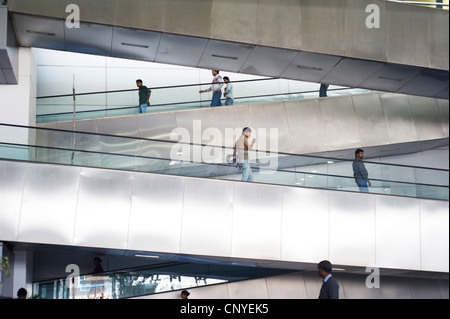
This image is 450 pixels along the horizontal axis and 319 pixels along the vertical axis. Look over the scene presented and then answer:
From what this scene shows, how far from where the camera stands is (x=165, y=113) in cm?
1666

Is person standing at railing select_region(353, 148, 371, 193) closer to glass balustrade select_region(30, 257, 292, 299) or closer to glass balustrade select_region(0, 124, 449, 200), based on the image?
glass balustrade select_region(0, 124, 449, 200)

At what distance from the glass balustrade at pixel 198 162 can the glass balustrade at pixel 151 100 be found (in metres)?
3.21

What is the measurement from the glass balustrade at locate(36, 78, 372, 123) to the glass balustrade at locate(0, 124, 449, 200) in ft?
10.5

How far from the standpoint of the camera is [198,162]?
43.9 ft

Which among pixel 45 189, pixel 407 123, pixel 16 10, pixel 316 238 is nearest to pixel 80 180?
pixel 45 189

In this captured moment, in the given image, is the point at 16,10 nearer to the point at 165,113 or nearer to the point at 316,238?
the point at 165,113

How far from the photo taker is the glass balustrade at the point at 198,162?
12.3 metres

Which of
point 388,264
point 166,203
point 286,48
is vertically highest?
point 286,48

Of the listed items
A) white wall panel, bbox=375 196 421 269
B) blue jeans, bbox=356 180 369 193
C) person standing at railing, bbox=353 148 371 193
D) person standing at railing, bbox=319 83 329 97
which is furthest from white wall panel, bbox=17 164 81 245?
person standing at railing, bbox=319 83 329 97

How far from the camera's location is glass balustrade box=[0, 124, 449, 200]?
12258 millimetres

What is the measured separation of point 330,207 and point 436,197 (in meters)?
3.08

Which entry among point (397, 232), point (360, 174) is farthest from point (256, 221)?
point (397, 232)

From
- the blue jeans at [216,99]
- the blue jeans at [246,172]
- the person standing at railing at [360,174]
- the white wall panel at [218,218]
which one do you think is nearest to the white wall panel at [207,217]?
the white wall panel at [218,218]

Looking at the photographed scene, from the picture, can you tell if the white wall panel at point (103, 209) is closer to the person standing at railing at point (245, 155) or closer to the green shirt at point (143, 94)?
the person standing at railing at point (245, 155)
